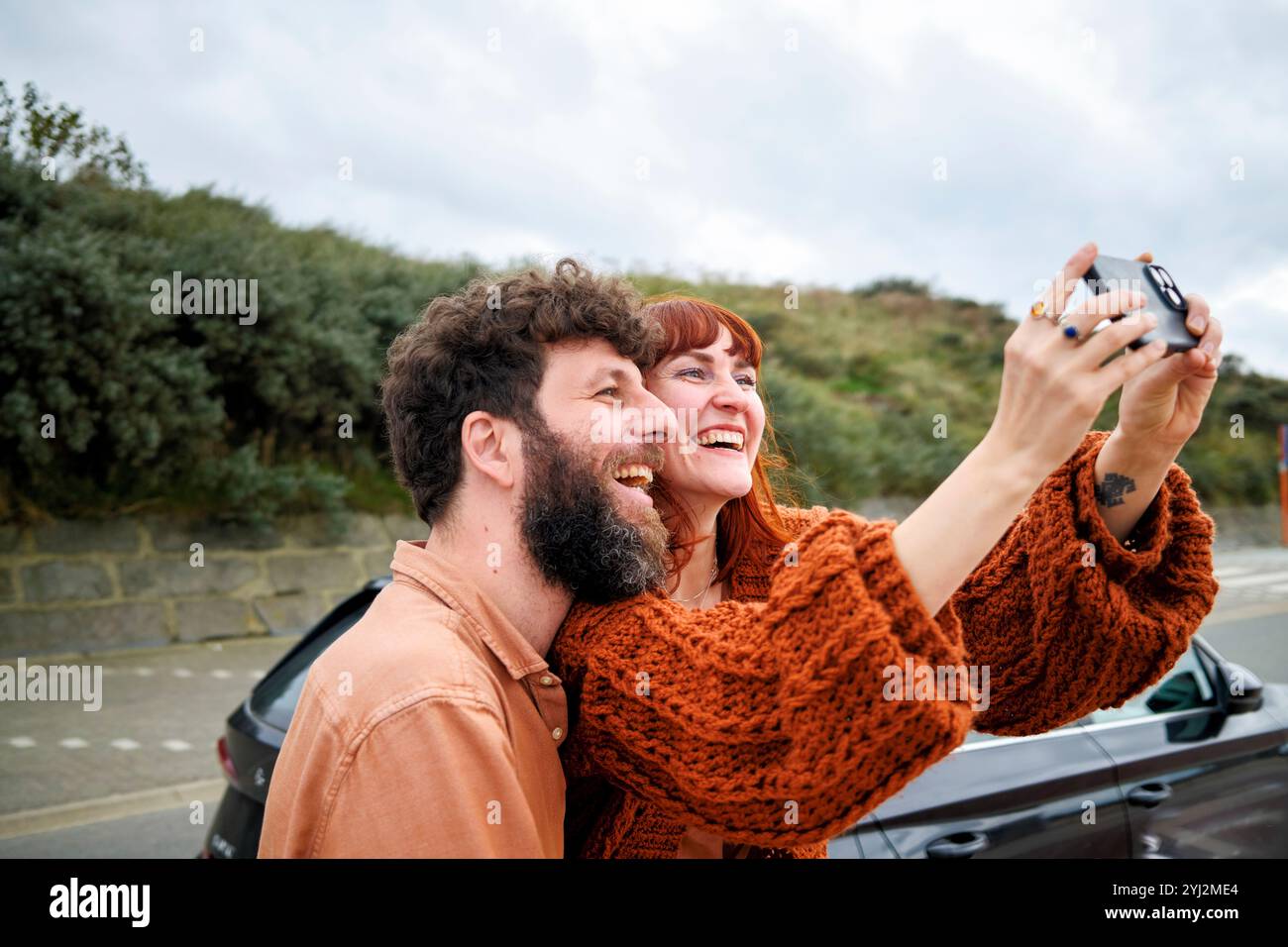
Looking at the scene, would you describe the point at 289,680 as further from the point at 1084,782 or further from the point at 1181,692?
the point at 1181,692

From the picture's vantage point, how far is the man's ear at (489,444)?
186cm

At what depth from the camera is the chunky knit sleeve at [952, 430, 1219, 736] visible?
5.92ft

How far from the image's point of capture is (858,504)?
15219 mm

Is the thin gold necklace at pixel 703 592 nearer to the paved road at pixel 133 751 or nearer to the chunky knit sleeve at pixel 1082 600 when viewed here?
the chunky knit sleeve at pixel 1082 600

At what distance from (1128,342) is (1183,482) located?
0.66 metres

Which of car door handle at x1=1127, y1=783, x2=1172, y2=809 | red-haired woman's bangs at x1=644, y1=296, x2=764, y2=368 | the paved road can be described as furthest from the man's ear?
the paved road

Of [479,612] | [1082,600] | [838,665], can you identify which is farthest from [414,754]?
[1082,600]

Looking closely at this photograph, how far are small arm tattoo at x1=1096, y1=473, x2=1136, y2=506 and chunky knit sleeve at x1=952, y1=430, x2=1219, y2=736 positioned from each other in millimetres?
29

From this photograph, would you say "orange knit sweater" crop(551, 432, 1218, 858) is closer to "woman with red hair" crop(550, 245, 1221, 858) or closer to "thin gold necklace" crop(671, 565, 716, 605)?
Answer: "woman with red hair" crop(550, 245, 1221, 858)

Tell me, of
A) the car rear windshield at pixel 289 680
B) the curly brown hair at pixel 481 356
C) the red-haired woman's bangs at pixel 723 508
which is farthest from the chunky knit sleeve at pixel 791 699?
the car rear windshield at pixel 289 680

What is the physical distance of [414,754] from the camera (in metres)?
1.45

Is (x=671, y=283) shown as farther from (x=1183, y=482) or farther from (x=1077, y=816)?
(x=1183, y=482)

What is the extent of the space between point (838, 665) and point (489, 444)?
0.80 m
